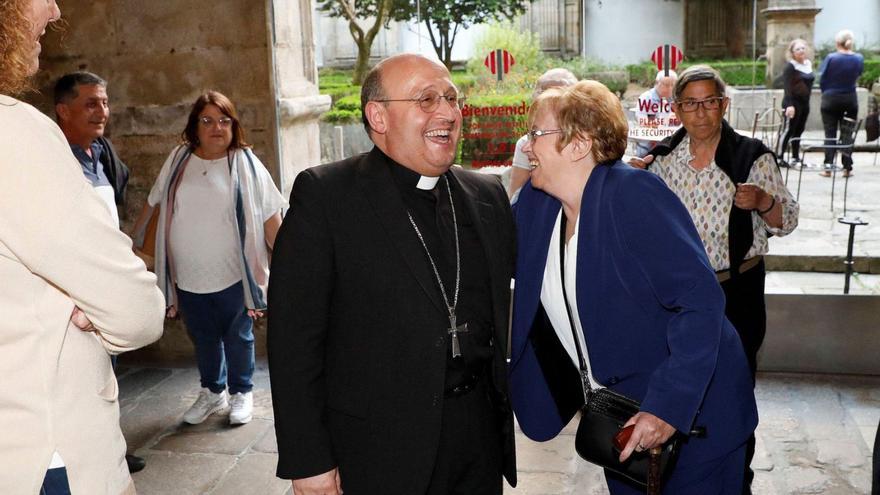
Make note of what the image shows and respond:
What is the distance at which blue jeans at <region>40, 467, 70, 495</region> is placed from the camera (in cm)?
179

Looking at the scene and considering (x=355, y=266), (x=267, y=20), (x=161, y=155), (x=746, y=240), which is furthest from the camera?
(x=161, y=155)

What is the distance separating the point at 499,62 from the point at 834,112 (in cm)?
212

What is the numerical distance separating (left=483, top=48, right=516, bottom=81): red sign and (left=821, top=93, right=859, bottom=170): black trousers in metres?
1.96

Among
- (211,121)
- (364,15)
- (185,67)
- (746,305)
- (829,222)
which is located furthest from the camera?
(829,222)

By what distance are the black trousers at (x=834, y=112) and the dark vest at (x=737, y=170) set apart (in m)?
1.78

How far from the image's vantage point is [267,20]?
5543 mm

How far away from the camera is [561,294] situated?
103 inches

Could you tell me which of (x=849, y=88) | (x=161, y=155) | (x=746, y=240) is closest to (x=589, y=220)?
(x=746, y=240)

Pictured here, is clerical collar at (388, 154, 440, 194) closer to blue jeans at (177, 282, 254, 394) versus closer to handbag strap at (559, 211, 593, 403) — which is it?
handbag strap at (559, 211, 593, 403)

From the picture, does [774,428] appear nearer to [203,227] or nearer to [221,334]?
[221,334]

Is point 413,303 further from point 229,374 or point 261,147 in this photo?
point 261,147

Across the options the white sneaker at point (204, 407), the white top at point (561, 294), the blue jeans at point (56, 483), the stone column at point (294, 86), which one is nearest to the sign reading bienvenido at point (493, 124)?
the stone column at point (294, 86)

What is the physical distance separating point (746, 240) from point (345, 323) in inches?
83.3

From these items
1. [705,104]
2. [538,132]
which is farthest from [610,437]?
[705,104]
